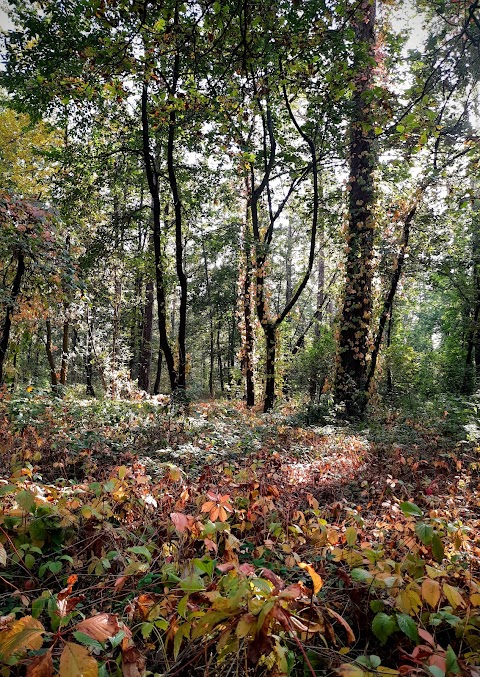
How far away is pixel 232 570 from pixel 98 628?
1.90 ft

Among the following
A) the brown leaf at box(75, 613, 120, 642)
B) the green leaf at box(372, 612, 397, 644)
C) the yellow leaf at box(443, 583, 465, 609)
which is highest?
the brown leaf at box(75, 613, 120, 642)

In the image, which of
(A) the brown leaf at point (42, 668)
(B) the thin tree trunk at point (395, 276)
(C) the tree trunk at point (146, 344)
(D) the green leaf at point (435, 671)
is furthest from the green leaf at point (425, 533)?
(C) the tree trunk at point (146, 344)

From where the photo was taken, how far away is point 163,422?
7.37 m

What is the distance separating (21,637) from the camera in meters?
1.24

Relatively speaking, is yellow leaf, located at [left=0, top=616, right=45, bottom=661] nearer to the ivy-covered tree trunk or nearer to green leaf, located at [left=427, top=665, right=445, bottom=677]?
green leaf, located at [left=427, top=665, right=445, bottom=677]

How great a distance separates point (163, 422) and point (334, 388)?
448 centimetres

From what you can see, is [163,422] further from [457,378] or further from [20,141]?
[457,378]

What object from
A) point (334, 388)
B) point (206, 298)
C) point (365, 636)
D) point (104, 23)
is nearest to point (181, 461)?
point (365, 636)

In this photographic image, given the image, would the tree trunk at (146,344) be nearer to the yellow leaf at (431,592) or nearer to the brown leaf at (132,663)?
the brown leaf at (132,663)

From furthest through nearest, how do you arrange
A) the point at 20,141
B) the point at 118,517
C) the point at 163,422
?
the point at 20,141
the point at 163,422
the point at 118,517

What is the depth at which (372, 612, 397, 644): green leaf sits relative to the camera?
1.76m

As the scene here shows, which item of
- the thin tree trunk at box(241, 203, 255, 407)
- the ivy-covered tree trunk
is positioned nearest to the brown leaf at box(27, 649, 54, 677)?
the ivy-covered tree trunk

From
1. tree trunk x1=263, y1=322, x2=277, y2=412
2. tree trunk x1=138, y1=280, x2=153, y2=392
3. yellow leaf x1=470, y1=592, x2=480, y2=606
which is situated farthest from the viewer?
tree trunk x1=138, y1=280, x2=153, y2=392

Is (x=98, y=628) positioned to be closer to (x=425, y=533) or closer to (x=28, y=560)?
(x=28, y=560)
